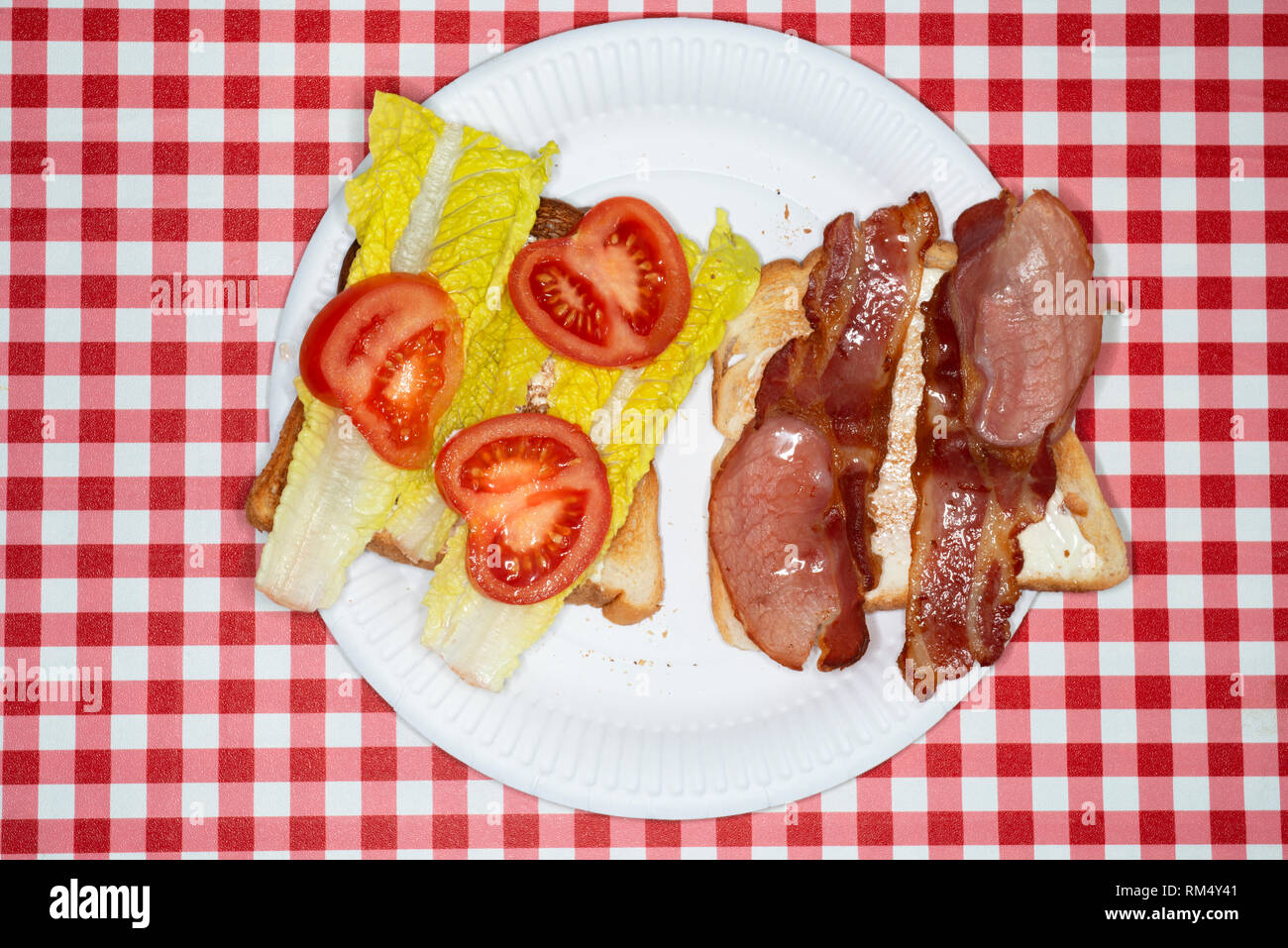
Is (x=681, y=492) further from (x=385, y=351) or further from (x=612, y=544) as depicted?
(x=385, y=351)

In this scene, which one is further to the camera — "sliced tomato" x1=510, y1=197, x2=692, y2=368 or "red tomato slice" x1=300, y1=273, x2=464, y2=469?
"sliced tomato" x1=510, y1=197, x2=692, y2=368

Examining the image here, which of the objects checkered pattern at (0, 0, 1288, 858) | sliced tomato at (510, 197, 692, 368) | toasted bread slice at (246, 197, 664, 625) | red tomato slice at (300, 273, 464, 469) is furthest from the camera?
checkered pattern at (0, 0, 1288, 858)

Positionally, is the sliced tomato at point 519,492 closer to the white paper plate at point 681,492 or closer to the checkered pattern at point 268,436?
the white paper plate at point 681,492

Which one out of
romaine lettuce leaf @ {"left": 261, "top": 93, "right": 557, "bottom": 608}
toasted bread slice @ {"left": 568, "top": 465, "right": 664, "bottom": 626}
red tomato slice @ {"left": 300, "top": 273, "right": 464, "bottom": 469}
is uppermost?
romaine lettuce leaf @ {"left": 261, "top": 93, "right": 557, "bottom": 608}

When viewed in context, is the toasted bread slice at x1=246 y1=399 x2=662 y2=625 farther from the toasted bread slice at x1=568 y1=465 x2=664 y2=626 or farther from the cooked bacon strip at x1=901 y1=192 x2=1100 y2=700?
the cooked bacon strip at x1=901 y1=192 x2=1100 y2=700

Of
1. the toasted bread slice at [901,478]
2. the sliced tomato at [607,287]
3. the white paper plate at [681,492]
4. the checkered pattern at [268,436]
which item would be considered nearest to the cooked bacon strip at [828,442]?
the toasted bread slice at [901,478]

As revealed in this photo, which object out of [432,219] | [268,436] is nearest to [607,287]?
[432,219]

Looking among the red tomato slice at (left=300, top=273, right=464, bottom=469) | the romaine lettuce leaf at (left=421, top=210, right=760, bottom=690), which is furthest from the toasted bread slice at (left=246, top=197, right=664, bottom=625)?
the red tomato slice at (left=300, top=273, right=464, bottom=469)

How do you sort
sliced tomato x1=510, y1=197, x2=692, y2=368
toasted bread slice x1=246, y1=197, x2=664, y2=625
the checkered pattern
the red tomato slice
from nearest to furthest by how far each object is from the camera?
the red tomato slice < sliced tomato x1=510, y1=197, x2=692, y2=368 < toasted bread slice x1=246, y1=197, x2=664, y2=625 < the checkered pattern
